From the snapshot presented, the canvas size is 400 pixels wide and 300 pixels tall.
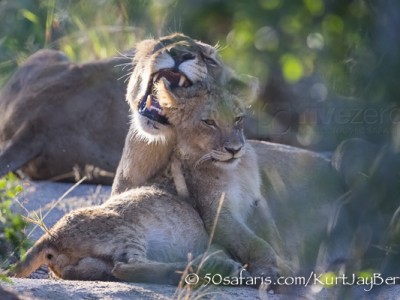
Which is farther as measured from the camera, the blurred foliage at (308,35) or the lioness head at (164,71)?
the lioness head at (164,71)

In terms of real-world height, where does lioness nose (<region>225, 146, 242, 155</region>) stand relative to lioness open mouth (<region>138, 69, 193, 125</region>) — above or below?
below

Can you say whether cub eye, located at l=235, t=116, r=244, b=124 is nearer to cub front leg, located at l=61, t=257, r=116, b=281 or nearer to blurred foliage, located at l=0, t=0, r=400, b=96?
cub front leg, located at l=61, t=257, r=116, b=281

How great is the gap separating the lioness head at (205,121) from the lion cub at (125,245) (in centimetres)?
40

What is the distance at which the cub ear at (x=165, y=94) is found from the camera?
4820mm

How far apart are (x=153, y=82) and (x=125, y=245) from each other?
3.63 ft

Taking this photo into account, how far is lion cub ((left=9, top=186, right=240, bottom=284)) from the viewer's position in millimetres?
4121

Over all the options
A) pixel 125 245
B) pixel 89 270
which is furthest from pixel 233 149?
pixel 89 270

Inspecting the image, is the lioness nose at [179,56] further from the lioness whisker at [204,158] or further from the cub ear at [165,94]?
the lioness whisker at [204,158]

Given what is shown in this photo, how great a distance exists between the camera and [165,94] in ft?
15.9

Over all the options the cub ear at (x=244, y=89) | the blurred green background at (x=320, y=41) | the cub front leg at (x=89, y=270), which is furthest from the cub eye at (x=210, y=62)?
the blurred green background at (x=320, y=41)

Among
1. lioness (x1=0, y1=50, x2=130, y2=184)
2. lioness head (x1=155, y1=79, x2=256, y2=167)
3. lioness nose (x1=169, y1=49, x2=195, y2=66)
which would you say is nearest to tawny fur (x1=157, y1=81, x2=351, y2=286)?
lioness head (x1=155, y1=79, x2=256, y2=167)

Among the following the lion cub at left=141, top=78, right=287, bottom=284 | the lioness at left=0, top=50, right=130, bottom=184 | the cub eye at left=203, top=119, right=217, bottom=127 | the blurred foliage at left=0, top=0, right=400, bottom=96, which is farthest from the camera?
the lioness at left=0, top=50, right=130, bottom=184

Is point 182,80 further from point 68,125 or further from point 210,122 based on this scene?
point 68,125

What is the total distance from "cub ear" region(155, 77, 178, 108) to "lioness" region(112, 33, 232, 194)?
69mm
